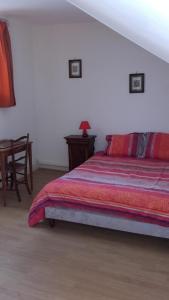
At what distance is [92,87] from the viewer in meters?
5.02

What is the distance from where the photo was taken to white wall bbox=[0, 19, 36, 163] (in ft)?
15.5

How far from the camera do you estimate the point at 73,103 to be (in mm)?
5191

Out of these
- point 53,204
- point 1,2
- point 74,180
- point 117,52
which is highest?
point 1,2

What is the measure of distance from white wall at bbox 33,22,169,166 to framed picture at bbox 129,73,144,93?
7 cm

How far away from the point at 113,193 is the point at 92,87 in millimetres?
2414

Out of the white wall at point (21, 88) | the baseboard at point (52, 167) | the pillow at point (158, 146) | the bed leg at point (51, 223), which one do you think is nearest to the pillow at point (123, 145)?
the pillow at point (158, 146)

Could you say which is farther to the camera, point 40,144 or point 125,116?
point 40,144

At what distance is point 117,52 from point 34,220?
277cm

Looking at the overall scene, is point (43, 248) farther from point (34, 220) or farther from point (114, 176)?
point (114, 176)

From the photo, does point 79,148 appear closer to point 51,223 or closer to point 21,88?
point 21,88

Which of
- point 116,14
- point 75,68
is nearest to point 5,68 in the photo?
point 75,68

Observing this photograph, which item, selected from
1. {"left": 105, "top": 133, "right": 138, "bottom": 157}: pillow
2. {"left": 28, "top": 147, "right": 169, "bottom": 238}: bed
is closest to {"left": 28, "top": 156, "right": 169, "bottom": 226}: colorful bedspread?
{"left": 28, "top": 147, "right": 169, "bottom": 238}: bed

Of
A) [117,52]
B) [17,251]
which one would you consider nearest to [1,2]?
[117,52]

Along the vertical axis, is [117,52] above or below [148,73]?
above
